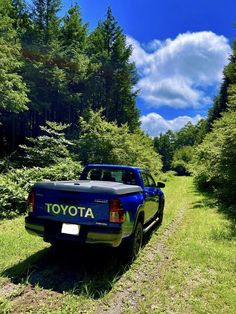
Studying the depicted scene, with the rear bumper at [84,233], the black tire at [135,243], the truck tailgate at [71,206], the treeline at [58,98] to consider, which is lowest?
the black tire at [135,243]

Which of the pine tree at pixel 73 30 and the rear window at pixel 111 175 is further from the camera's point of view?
the pine tree at pixel 73 30

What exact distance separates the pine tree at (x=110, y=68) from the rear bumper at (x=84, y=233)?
2572 cm

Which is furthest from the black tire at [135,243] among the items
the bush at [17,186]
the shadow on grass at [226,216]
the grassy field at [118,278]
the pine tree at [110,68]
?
the pine tree at [110,68]

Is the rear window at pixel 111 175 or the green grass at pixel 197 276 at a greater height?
the rear window at pixel 111 175

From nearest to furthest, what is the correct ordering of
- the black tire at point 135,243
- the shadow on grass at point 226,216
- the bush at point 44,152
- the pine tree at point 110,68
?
the black tire at point 135,243 → the shadow on grass at point 226,216 → the bush at point 44,152 → the pine tree at point 110,68

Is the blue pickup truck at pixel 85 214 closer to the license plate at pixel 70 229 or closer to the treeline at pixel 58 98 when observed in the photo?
the license plate at pixel 70 229

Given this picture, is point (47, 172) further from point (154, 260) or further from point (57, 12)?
point (57, 12)

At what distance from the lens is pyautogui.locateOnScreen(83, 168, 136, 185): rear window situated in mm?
6098

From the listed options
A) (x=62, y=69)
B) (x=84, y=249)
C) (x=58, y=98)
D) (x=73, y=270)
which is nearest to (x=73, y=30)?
(x=62, y=69)

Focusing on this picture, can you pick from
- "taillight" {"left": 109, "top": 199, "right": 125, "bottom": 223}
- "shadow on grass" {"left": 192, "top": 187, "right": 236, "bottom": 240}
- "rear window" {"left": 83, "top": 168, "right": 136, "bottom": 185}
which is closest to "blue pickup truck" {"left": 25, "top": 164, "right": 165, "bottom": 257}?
"taillight" {"left": 109, "top": 199, "right": 125, "bottom": 223}

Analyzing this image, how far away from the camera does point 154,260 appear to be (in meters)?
5.15

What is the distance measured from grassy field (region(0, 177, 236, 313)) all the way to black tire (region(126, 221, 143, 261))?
15 centimetres

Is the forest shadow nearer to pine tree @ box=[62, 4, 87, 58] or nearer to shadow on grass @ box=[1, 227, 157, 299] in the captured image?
shadow on grass @ box=[1, 227, 157, 299]

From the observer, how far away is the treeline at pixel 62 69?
22902mm
